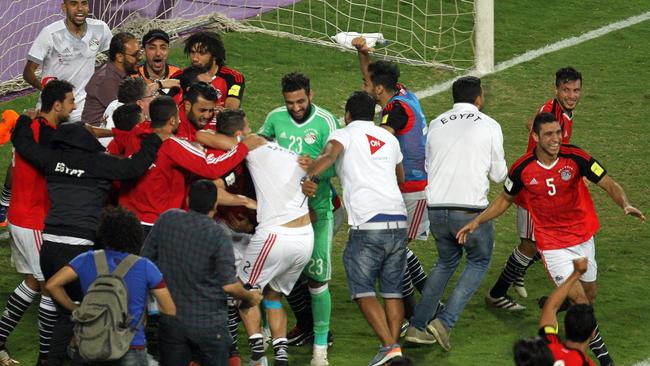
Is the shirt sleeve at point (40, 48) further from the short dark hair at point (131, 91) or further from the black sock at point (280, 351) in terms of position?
the black sock at point (280, 351)

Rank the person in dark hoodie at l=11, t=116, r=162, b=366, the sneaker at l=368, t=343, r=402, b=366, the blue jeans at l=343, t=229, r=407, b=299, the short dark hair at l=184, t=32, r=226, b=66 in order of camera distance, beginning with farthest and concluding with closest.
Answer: the short dark hair at l=184, t=32, r=226, b=66
the blue jeans at l=343, t=229, r=407, b=299
the sneaker at l=368, t=343, r=402, b=366
the person in dark hoodie at l=11, t=116, r=162, b=366

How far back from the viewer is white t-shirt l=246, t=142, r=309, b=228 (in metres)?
10.3

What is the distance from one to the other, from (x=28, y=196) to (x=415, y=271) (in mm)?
3302

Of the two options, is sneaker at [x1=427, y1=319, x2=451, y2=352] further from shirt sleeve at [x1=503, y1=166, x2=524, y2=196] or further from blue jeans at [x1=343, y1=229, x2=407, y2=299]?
shirt sleeve at [x1=503, y1=166, x2=524, y2=196]

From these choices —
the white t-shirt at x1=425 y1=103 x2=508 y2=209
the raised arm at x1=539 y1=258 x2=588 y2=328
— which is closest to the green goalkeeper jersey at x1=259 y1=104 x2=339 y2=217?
the white t-shirt at x1=425 y1=103 x2=508 y2=209

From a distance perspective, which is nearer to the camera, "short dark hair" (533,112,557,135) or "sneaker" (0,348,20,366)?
"short dark hair" (533,112,557,135)

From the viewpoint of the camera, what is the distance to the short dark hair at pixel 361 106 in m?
10.5

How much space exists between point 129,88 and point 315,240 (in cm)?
186

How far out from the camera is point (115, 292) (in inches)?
336

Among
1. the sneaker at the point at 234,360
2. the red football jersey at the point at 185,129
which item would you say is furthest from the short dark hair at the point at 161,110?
the sneaker at the point at 234,360

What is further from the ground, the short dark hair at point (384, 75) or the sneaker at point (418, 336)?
the short dark hair at point (384, 75)

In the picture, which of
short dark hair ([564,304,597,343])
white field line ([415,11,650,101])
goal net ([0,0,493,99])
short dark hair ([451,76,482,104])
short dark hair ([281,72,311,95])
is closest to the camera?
short dark hair ([564,304,597,343])

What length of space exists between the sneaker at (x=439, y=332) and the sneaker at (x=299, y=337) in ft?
3.34

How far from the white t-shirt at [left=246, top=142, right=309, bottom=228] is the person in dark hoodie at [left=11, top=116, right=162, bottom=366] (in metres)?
0.75
